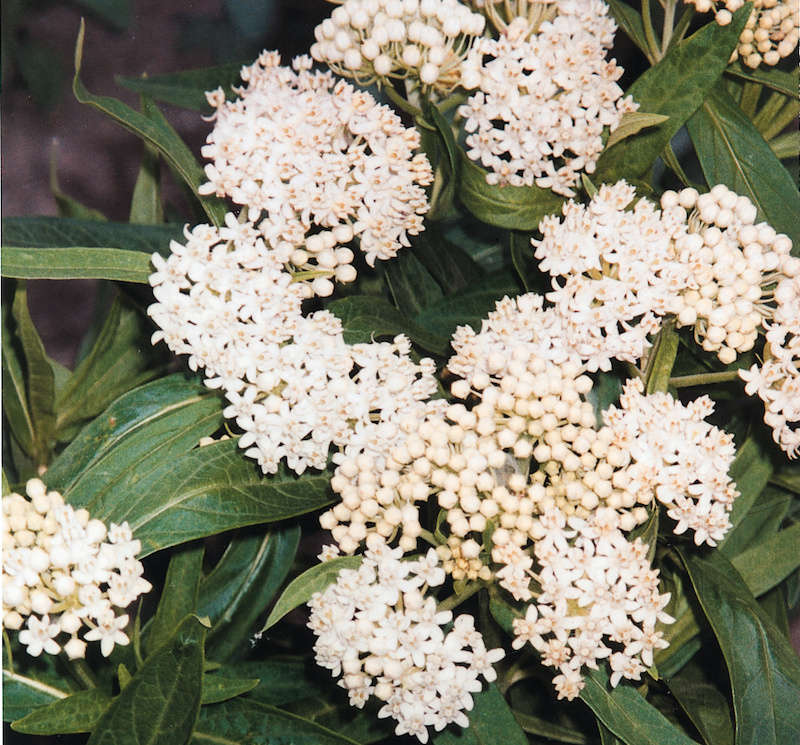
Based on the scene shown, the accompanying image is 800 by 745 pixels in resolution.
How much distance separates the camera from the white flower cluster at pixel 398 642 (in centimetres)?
78

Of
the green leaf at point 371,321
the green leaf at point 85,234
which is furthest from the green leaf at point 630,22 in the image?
the green leaf at point 85,234

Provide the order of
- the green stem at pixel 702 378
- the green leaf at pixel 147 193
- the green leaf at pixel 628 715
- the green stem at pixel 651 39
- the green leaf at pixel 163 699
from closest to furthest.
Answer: the green leaf at pixel 163 699 → the green leaf at pixel 628 715 → the green stem at pixel 702 378 → the green stem at pixel 651 39 → the green leaf at pixel 147 193

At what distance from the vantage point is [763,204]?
101 cm

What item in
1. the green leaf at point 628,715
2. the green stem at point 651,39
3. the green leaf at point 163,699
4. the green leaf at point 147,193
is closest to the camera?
the green leaf at point 163,699

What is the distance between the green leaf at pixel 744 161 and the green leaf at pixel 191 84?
2.07 feet

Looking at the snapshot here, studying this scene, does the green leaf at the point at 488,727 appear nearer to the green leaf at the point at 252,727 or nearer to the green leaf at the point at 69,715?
the green leaf at the point at 252,727

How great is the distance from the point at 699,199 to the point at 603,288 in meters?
0.16

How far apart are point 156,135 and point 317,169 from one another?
0.23 metres

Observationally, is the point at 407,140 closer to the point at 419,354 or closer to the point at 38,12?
the point at 419,354

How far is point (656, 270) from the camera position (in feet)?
2.77

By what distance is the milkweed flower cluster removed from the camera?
0.82 metres

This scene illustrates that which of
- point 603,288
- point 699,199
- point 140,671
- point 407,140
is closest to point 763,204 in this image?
point 699,199

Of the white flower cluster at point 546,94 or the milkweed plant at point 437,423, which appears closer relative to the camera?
the milkweed plant at point 437,423

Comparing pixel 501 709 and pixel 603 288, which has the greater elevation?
pixel 603 288
